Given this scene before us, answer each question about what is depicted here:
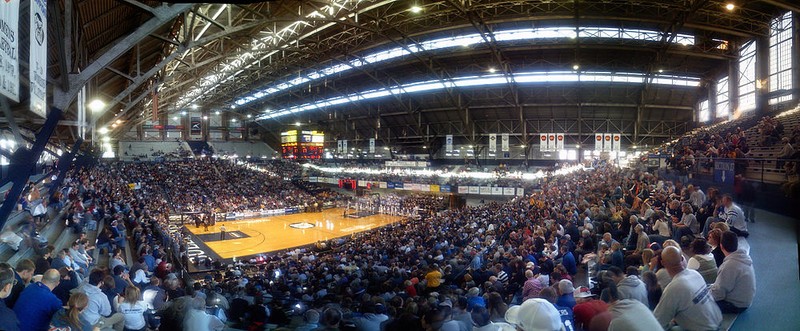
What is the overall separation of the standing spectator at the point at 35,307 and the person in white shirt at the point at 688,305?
5.15 m

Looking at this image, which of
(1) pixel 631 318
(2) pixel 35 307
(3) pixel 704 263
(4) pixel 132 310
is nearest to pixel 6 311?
(2) pixel 35 307

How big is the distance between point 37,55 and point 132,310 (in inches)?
114

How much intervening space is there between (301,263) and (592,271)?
33.6ft

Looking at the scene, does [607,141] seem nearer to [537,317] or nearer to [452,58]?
[452,58]

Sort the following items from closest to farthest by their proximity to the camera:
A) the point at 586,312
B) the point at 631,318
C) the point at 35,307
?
the point at 631,318
the point at 586,312
the point at 35,307

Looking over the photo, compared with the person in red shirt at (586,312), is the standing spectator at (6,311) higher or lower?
higher

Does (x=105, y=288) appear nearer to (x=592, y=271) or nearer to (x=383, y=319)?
(x=383, y=319)

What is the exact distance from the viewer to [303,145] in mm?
37875

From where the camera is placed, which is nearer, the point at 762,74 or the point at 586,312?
the point at 586,312

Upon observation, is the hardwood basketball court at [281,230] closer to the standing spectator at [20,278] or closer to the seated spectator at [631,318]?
the standing spectator at [20,278]

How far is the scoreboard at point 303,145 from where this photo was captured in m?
37.8

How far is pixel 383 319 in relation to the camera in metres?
4.99

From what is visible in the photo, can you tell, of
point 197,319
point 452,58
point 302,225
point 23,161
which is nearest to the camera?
point 197,319

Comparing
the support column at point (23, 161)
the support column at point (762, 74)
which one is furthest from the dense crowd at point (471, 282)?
the support column at point (762, 74)
